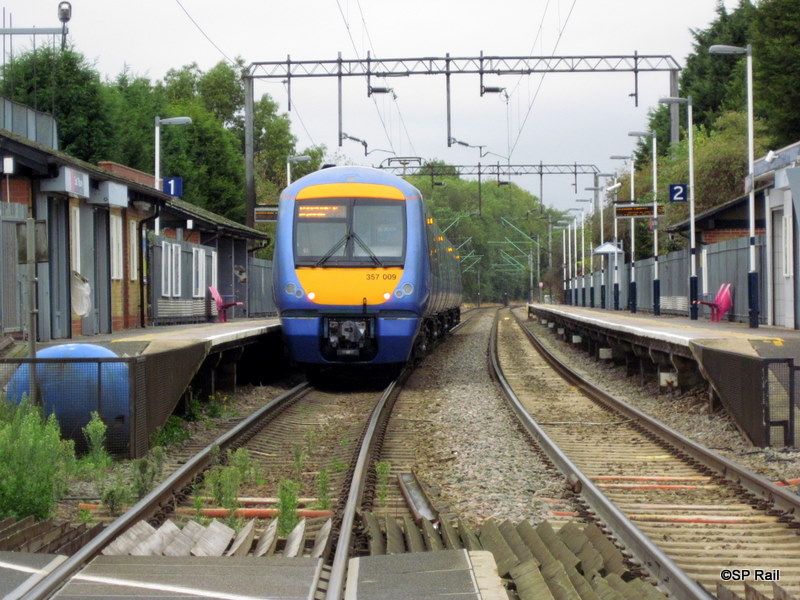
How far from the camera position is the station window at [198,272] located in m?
29.7

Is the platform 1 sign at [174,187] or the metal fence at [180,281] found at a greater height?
the platform 1 sign at [174,187]

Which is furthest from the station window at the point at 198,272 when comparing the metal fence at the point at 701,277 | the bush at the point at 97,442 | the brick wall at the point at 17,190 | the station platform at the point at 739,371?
the bush at the point at 97,442

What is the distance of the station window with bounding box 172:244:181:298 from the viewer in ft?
89.5

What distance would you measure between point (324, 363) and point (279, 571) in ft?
37.3

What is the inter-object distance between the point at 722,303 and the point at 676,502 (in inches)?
847

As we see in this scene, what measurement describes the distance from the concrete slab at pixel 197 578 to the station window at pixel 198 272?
2401cm

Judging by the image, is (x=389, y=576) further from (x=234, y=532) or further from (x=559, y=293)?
(x=559, y=293)

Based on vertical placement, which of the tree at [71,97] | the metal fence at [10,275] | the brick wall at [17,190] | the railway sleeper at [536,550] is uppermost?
the tree at [71,97]

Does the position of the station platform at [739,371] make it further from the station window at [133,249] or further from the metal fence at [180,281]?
the metal fence at [180,281]

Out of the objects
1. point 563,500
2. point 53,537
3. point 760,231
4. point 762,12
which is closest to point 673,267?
point 760,231

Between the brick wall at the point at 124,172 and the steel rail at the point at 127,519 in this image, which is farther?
the brick wall at the point at 124,172

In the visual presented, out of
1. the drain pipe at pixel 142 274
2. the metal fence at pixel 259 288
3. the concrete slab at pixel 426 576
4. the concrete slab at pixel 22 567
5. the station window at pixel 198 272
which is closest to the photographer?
Answer: the concrete slab at pixel 426 576

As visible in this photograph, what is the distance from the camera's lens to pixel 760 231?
29.8m

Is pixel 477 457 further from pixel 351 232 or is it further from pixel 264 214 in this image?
pixel 264 214
